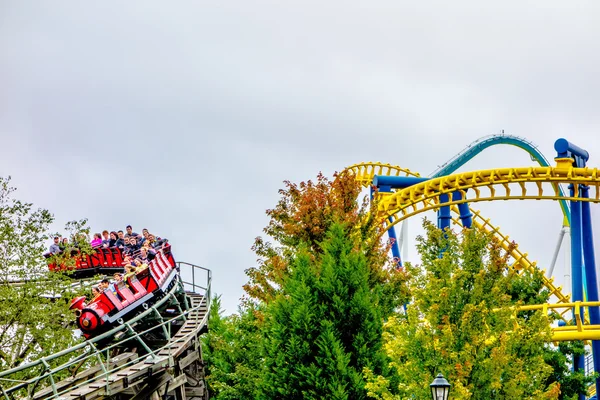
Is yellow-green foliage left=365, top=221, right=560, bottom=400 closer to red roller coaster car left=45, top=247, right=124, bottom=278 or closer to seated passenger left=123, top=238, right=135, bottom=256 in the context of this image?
seated passenger left=123, top=238, right=135, bottom=256

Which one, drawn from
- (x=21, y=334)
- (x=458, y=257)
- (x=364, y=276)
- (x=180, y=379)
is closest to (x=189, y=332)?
(x=180, y=379)

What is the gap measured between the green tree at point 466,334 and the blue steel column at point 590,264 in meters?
13.3

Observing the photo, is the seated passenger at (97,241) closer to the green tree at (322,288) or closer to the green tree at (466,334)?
the green tree at (322,288)

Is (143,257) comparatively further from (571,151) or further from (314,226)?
(571,151)

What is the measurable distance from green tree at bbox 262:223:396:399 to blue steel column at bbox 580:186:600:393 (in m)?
12.5

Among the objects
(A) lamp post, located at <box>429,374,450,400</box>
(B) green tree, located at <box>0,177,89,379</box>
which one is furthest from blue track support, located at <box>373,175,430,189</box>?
(A) lamp post, located at <box>429,374,450,400</box>

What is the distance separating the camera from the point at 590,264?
3055cm

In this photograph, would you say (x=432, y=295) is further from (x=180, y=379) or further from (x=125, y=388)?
(x=180, y=379)

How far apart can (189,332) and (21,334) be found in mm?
4157

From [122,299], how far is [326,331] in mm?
7008

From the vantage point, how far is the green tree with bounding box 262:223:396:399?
658 inches

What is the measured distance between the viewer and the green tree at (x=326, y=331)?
658 inches

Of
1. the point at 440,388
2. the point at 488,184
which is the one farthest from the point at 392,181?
the point at 440,388

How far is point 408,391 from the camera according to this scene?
15.2m
